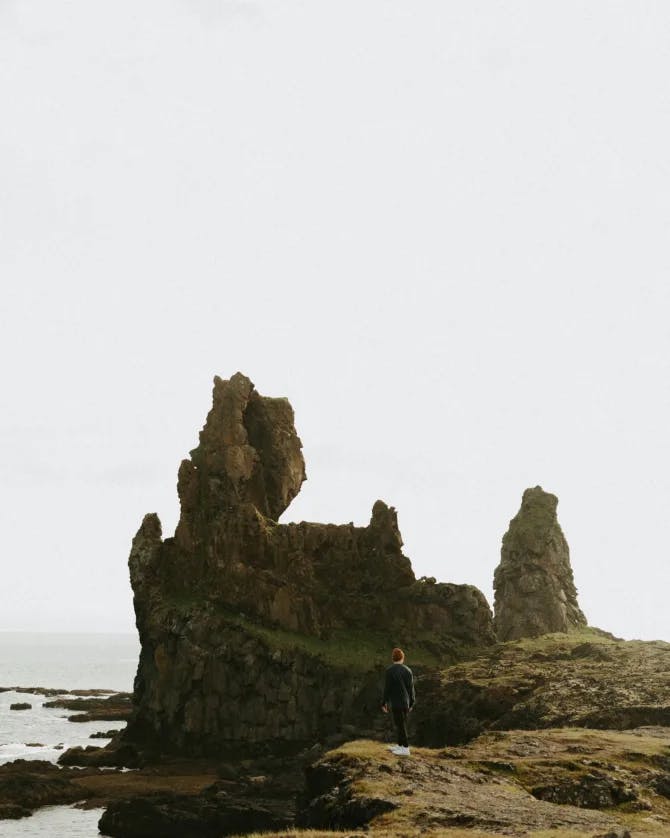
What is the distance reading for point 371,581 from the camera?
359 ft

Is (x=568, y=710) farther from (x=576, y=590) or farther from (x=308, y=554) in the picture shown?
(x=576, y=590)

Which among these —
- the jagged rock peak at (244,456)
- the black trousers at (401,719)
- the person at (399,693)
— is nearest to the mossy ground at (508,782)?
the black trousers at (401,719)

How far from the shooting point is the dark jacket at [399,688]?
100ft

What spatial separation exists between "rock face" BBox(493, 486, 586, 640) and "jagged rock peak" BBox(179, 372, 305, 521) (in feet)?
106

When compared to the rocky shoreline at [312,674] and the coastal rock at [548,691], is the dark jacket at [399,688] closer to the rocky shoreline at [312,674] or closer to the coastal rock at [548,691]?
the rocky shoreline at [312,674]

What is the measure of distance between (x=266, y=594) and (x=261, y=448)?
23.1 metres

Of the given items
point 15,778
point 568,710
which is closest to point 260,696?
point 15,778

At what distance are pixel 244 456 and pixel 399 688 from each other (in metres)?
78.7

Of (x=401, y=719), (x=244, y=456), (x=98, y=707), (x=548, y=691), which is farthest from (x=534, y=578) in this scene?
(x=401, y=719)

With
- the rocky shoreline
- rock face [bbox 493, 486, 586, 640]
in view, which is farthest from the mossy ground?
rock face [bbox 493, 486, 586, 640]

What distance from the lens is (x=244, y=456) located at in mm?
107875

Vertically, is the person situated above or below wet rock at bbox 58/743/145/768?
above

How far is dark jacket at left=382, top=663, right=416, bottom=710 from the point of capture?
100 ft

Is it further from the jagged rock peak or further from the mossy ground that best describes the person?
the jagged rock peak
